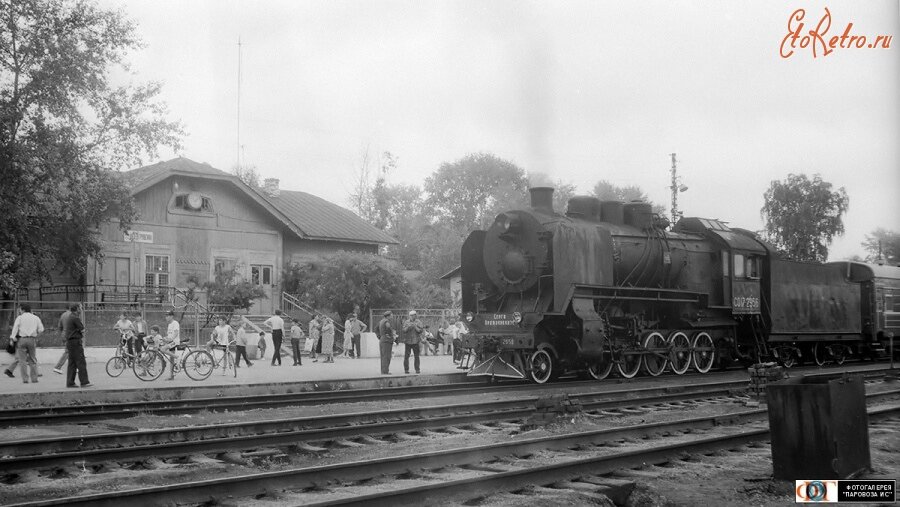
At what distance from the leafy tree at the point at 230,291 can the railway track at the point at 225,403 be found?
15653 mm

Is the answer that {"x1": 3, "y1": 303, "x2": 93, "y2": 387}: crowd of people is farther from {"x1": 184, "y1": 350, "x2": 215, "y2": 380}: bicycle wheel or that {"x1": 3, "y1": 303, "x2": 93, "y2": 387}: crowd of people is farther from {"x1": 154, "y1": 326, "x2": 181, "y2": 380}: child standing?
{"x1": 184, "y1": 350, "x2": 215, "y2": 380}: bicycle wheel

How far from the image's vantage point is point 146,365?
55.9ft

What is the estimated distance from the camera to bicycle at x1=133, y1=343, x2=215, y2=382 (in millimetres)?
17031

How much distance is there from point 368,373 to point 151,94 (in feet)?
45.2

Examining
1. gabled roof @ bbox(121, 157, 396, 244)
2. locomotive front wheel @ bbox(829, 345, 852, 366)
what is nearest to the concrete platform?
gabled roof @ bbox(121, 157, 396, 244)

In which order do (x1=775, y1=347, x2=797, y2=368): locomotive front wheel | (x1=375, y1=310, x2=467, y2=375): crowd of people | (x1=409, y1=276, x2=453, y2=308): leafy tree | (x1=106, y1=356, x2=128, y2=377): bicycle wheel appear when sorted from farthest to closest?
(x1=409, y1=276, x2=453, y2=308): leafy tree < (x1=775, y1=347, x2=797, y2=368): locomotive front wheel < (x1=375, y1=310, x2=467, y2=375): crowd of people < (x1=106, y1=356, x2=128, y2=377): bicycle wheel

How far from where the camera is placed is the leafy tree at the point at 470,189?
24609mm

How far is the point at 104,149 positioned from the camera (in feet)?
84.7

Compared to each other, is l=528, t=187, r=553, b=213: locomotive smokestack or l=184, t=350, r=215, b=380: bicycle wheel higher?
l=528, t=187, r=553, b=213: locomotive smokestack

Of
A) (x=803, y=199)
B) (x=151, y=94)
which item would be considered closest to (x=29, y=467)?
(x=151, y=94)

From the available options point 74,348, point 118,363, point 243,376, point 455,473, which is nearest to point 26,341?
point 74,348

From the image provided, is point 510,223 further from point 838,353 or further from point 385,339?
point 838,353

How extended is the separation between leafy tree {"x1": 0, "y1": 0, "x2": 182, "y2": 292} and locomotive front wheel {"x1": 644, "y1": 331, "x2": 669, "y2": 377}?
16280 mm

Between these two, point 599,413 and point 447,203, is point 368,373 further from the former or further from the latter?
point 447,203
